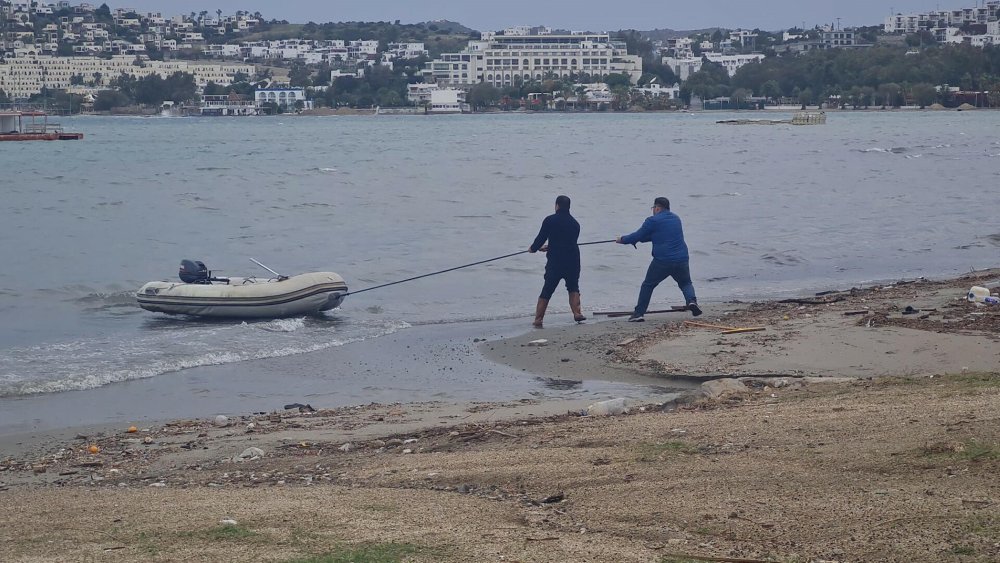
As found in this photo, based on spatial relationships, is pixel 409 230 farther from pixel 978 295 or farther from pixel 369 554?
pixel 369 554

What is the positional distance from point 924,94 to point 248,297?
15686cm

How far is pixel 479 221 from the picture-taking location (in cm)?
3256

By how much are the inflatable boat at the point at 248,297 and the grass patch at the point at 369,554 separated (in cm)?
1094

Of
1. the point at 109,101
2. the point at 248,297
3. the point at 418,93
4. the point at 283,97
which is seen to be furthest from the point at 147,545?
the point at 418,93

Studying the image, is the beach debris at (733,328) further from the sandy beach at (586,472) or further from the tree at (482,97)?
the tree at (482,97)

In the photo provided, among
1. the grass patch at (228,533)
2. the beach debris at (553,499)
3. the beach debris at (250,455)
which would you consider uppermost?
the beach debris at (553,499)

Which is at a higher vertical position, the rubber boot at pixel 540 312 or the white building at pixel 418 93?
the white building at pixel 418 93

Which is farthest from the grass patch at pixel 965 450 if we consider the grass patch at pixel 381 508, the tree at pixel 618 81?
the tree at pixel 618 81

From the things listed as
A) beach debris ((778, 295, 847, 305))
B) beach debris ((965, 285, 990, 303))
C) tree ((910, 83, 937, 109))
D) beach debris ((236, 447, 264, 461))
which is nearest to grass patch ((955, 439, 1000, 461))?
beach debris ((236, 447, 264, 461))

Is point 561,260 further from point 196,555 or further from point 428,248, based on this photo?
point 428,248

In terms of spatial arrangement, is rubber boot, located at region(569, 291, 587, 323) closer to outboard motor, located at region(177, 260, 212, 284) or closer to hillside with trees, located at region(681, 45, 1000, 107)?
outboard motor, located at region(177, 260, 212, 284)

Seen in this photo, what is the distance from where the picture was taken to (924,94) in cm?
16075

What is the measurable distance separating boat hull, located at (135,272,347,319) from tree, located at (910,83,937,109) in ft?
508

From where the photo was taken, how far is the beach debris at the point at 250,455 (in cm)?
864
